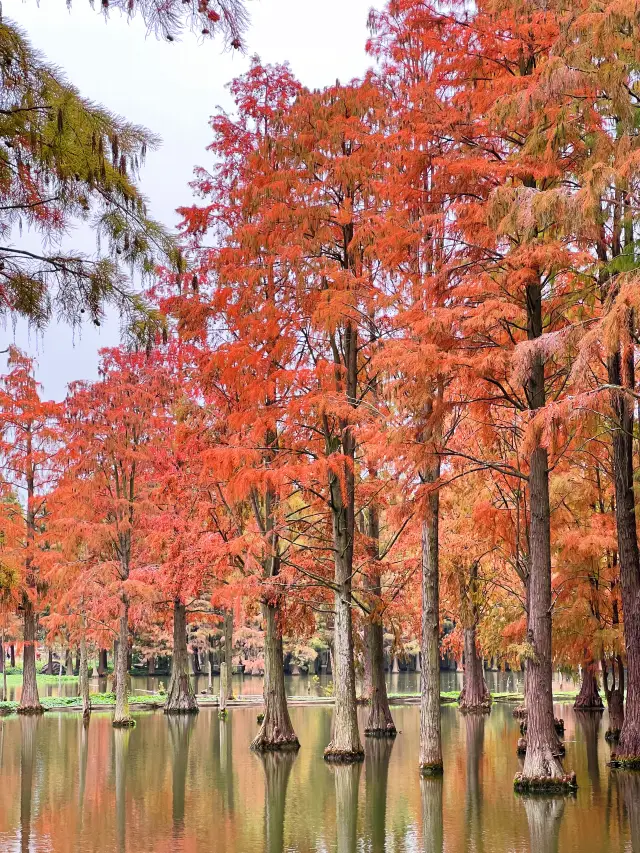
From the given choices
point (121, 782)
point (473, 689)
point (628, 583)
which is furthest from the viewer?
point (473, 689)

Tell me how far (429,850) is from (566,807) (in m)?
3.74

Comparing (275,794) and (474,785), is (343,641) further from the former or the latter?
(275,794)

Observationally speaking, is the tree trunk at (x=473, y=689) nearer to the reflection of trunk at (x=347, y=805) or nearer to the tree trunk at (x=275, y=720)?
the tree trunk at (x=275, y=720)

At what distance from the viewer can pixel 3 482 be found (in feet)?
118

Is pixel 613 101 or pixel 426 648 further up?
pixel 613 101

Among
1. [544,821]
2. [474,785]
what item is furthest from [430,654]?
[544,821]

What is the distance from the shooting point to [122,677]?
31891mm

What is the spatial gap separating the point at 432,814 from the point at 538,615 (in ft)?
12.7

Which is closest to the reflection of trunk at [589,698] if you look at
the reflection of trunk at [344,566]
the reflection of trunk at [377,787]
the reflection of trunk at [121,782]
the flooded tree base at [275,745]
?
the reflection of trunk at [377,787]

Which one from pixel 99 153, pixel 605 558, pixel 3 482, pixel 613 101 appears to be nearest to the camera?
pixel 99 153

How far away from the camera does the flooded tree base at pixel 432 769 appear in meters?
18.5

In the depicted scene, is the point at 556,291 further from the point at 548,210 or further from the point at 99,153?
the point at 99,153

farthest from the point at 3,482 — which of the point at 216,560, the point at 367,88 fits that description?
the point at 367,88

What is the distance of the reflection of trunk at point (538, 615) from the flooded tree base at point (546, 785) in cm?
4
